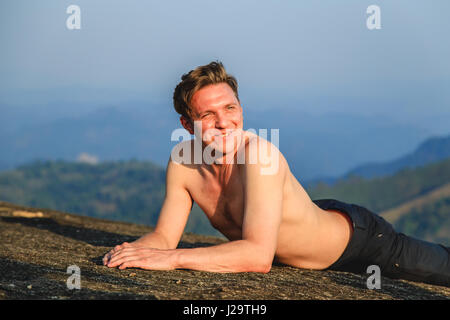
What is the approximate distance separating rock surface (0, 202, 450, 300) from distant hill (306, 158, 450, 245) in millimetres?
31649

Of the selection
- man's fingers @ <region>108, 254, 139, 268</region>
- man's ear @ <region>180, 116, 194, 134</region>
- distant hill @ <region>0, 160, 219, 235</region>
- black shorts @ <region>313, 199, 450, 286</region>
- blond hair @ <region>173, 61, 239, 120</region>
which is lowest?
distant hill @ <region>0, 160, 219, 235</region>

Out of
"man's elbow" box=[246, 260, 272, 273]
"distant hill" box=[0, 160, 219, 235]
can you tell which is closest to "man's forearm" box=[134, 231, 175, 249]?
"man's elbow" box=[246, 260, 272, 273]

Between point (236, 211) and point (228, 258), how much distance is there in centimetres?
44

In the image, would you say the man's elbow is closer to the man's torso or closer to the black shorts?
the man's torso

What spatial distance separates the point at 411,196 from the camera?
45.0 meters

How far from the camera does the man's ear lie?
147 inches

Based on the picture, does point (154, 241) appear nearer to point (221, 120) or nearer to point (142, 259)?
point (142, 259)

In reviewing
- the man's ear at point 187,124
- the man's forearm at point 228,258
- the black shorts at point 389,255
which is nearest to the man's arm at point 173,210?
the man's ear at point 187,124

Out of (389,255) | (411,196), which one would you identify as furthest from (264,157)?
(411,196)
